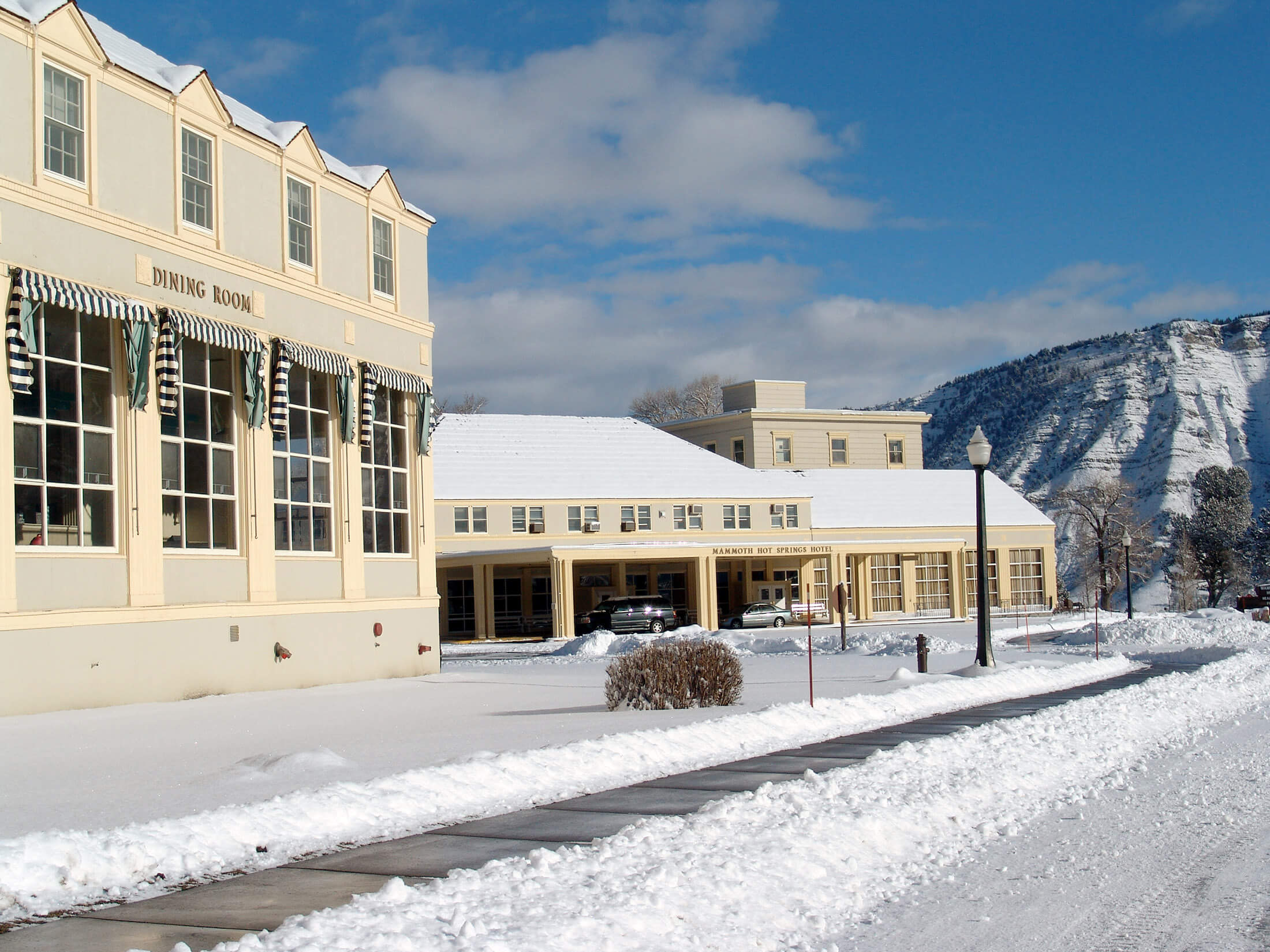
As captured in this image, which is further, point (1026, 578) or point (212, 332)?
point (1026, 578)

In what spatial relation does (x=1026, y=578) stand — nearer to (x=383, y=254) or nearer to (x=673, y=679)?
(x=383, y=254)

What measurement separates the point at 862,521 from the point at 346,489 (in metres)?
38.8

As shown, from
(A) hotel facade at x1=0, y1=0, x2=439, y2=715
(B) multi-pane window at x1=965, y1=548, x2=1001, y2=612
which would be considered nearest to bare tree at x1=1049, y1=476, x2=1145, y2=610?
(B) multi-pane window at x1=965, y1=548, x2=1001, y2=612

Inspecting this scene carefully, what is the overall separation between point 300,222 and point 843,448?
149 ft

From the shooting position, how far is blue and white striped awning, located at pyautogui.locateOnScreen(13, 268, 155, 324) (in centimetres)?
1708

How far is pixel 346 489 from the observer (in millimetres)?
24672

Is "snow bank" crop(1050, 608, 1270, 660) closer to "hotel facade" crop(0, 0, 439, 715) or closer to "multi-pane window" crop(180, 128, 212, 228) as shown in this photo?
"hotel facade" crop(0, 0, 439, 715)

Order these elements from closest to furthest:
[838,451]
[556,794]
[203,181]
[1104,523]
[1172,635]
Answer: [556,794] → [203,181] → [1172,635] → [838,451] → [1104,523]

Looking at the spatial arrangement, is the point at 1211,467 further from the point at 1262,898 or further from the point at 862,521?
the point at 1262,898

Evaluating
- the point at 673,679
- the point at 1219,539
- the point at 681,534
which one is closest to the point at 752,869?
the point at 673,679

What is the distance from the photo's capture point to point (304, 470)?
23.8 metres

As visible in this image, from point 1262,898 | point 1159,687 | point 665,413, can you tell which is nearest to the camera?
point 1262,898

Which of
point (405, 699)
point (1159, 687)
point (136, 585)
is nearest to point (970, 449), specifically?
point (1159, 687)

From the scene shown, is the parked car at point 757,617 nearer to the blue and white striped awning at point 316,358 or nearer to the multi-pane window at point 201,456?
the blue and white striped awning at point 316,358
